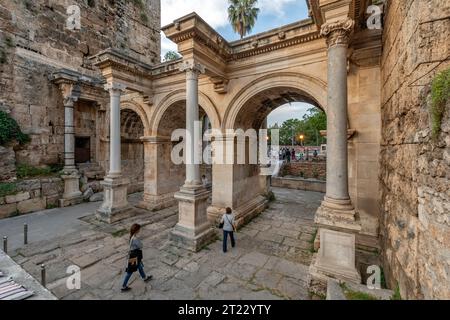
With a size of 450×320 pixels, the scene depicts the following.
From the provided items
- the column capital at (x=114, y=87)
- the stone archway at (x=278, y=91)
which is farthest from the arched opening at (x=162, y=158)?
the stone archway at (x=278, y=91)

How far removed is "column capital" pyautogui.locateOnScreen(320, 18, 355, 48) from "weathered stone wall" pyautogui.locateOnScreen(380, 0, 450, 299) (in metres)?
0.72

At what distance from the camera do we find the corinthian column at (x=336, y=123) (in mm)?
4062

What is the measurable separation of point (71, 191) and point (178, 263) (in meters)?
7.86

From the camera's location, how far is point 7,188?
797 centimetres

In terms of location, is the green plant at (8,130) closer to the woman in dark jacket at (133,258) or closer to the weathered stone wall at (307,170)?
the woman in dark jacket at (133,258)

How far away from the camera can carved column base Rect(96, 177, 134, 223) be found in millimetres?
7516

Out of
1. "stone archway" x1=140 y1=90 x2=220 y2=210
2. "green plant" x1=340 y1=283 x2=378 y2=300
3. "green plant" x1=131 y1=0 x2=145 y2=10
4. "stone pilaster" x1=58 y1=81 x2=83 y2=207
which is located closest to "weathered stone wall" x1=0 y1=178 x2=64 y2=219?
"stone pilaster" x1=58 y1=81 x2=83 y2=207

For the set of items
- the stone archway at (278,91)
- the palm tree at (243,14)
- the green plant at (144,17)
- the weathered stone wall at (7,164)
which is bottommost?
the weathered stone wall at (7,164)

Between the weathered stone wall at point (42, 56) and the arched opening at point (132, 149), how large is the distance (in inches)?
112

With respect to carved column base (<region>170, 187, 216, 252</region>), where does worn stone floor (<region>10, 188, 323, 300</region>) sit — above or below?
below

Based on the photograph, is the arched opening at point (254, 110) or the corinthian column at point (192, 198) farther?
the arched opening at point (254, 110)

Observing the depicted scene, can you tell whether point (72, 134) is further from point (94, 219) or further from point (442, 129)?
point (442, 129)

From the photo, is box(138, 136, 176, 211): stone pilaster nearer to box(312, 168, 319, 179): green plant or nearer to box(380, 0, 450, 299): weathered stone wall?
box(380, 0, 450, 299): weathered stone wall

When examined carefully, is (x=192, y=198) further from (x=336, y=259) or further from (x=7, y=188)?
(x=7, y=188)
